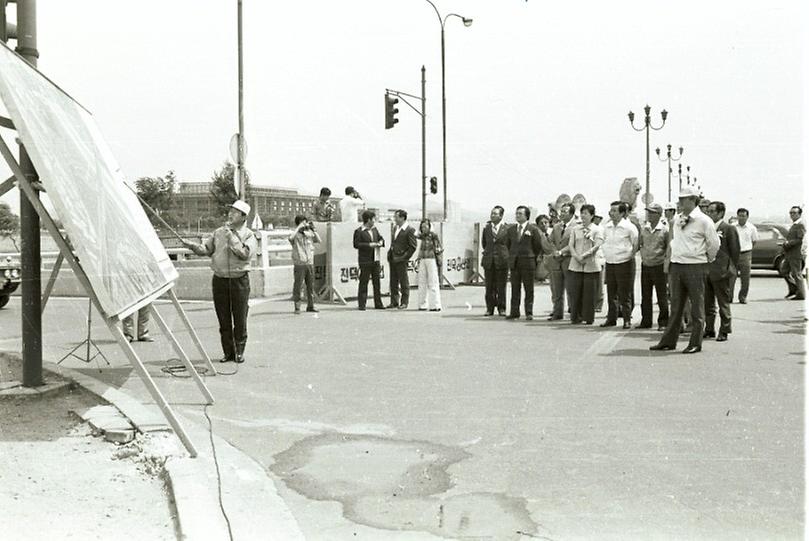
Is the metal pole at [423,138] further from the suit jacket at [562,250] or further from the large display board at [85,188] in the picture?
the large display board at [85,188]

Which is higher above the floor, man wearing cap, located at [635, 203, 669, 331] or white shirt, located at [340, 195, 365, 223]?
white shirt, located at [340, 195, 365, 223]

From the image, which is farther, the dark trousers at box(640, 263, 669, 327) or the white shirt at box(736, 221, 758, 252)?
the white shirt at box(736, 221, 758, 252)

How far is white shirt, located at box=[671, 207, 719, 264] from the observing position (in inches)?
388

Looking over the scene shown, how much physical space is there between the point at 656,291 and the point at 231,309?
6.37m

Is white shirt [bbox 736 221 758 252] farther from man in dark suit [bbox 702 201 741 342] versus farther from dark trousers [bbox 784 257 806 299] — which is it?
man in dark suit [bbox 702 201 741 342]

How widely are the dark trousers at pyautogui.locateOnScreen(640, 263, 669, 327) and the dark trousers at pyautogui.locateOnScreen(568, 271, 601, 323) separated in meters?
0.81

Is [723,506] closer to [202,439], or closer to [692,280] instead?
[202,439]

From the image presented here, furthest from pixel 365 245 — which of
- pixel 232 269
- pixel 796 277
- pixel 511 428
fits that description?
pixel 511 428

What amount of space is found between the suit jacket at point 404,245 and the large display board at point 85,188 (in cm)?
914

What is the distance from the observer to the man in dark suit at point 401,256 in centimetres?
1612

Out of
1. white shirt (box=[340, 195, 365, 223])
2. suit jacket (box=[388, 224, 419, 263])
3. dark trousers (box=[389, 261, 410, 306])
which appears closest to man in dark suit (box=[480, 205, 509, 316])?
suit jacket (box=[388, 224, 419, 263])

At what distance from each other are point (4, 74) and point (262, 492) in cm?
283

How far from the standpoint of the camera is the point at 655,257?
1230 cm

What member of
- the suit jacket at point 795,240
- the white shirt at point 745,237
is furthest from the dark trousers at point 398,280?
the suit jacket at point 795,240
